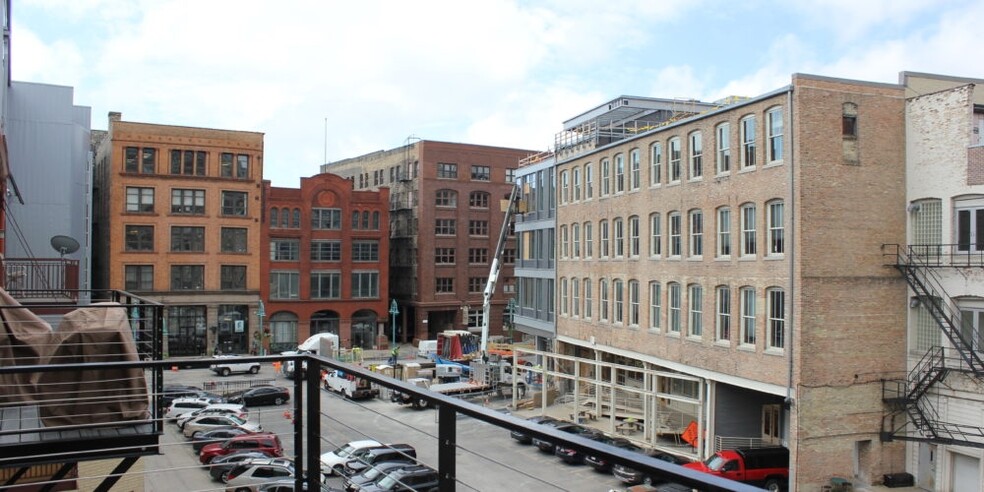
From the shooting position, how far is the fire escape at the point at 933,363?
927 inches

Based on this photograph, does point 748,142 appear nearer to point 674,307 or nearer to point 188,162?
point 674,307

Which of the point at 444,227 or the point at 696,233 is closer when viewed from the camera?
the point at 696,233

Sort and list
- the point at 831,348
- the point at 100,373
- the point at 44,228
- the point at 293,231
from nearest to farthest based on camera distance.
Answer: the point at 100,373 < the point at 831,348 < the point at 44,228 < the point at 293,231

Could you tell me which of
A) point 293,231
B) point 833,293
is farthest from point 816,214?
point 293,231

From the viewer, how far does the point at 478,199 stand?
216 feet

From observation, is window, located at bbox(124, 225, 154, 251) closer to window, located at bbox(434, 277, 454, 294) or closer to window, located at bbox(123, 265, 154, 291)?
window, located at bbox(123, 265, 154, 291)

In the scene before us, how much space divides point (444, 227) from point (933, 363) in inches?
1735

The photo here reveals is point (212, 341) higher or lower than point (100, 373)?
lower

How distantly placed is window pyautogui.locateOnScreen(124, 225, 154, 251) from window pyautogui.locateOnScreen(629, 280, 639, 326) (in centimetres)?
3537

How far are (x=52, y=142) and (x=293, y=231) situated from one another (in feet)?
70.0

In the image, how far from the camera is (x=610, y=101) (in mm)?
39875

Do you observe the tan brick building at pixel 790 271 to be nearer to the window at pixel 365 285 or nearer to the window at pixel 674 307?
the window at pixel 674 307

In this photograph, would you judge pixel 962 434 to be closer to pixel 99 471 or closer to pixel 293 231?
pixel 99 471

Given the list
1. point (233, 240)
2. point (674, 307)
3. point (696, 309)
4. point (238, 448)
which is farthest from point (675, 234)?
point (233, 240)
